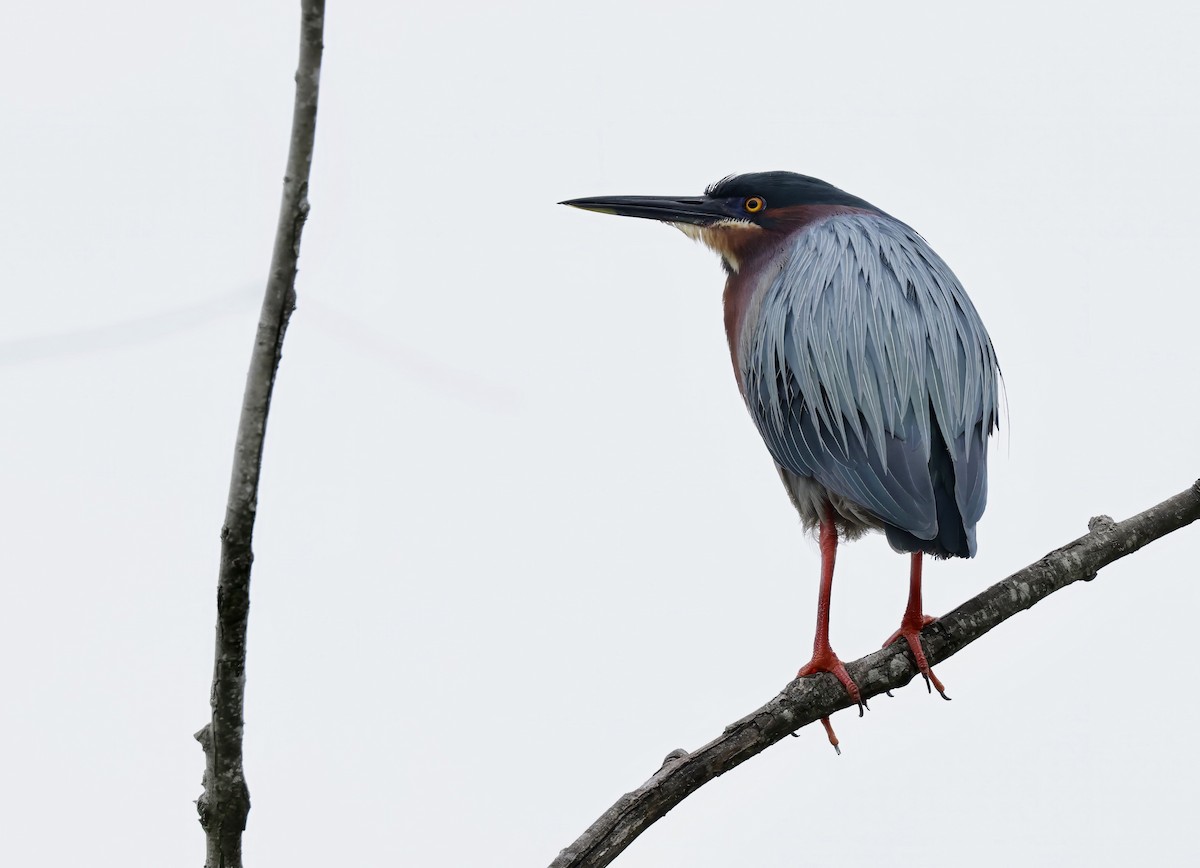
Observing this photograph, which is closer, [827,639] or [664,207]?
[827,639]

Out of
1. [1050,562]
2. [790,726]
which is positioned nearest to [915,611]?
[1050,562]

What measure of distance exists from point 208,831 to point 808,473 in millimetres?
1777

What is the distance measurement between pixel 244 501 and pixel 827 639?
5.57 feet

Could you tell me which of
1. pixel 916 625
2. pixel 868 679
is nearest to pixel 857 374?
pixel 916 625

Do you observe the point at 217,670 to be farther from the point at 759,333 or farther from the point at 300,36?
the point at 759,333

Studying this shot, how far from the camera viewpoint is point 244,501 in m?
2.00

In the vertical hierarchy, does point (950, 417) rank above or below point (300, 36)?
below

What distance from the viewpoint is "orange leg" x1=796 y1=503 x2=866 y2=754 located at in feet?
10.3

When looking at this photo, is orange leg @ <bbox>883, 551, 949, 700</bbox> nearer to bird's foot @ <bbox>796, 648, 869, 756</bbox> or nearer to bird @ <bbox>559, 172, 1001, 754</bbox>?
bird @ <bbox>559, 172, 1001, 754</bbox>

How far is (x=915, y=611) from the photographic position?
3.37 m

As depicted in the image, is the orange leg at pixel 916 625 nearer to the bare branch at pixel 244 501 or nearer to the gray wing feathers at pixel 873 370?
the gray wing feathers at pixel 873 370

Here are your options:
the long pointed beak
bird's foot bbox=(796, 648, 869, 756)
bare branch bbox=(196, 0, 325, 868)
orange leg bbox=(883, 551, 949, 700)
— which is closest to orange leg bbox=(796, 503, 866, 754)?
bird's foot bbox=(796, 648, 869, 756)

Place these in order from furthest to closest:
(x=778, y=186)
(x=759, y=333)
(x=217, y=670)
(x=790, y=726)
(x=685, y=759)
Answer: (x=778, y=186)
(x=759, y=333)
(x=790, y=726)
(x=685, y=759)
(x=217, y=670)

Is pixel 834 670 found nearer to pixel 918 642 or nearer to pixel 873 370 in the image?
pixel 918 642
